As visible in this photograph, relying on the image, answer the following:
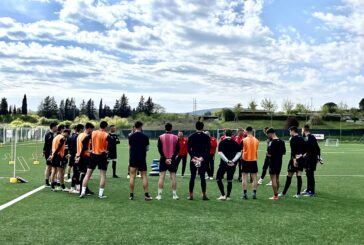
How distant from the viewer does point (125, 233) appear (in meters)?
7.62

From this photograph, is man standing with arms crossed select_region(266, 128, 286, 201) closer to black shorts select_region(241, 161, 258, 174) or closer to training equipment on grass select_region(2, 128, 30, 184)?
black shorts select_region(241, 161, 258, 174)

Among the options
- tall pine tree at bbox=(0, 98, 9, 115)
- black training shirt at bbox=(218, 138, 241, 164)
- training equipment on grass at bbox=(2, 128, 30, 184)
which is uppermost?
tall pine tree at bbox=(0, 98, 9, 115)

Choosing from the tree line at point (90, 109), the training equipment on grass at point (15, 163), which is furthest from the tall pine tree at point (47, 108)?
the training equipment on grass at point (15, 163)

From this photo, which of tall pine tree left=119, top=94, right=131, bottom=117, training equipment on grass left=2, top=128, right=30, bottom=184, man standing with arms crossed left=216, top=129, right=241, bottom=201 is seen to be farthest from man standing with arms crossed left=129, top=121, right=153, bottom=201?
tall pine tree left=119, top=94, right=131, bottom=117

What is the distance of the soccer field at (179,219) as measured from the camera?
7.32m

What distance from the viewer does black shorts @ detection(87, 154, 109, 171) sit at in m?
11.7

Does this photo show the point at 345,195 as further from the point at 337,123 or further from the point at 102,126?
the point at 337,123

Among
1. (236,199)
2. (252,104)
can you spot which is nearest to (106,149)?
(236,199)

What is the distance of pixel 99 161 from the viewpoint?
11.7 meters

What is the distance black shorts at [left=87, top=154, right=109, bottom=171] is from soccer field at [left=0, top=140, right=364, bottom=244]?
89cm

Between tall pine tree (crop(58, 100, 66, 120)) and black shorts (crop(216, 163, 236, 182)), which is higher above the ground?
tall pine tree (crop(58, 100, 66, 120))

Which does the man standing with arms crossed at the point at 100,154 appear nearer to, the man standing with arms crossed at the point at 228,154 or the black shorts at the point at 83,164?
the black shorts at the point at 83,164

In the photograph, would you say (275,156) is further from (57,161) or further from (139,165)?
(57,161)

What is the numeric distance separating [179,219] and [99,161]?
12.0 feet
